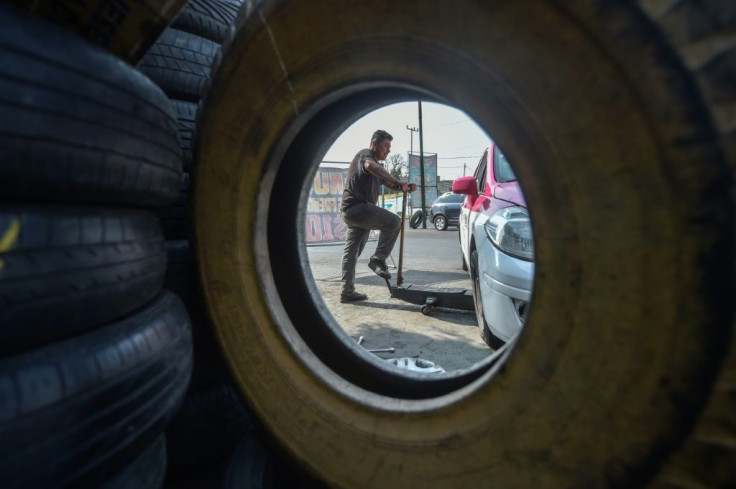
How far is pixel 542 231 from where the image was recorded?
569 millimetres

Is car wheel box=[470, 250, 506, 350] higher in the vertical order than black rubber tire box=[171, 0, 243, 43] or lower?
lower

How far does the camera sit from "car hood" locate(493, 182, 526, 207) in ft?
7.59

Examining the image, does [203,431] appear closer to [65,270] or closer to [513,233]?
[65,270]

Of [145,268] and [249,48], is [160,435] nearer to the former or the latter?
[145,268]

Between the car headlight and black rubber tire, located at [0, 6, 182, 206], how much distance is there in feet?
5.92

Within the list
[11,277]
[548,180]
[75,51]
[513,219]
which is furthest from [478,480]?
[513,219]

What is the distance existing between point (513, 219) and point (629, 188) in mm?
1738

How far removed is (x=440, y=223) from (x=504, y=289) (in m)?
13.4

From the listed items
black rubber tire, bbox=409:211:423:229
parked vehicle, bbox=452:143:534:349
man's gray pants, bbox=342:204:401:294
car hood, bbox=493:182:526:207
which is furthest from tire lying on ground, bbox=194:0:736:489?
black rubber tire, bbox=409:211:423:229

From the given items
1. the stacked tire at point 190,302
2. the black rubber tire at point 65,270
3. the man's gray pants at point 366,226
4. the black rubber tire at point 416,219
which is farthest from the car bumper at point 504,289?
the black rubber tire at point 416,219

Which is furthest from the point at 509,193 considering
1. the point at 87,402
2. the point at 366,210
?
the point at 87,402

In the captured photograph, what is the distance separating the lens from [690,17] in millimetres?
467

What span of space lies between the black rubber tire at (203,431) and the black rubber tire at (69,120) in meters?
0.64

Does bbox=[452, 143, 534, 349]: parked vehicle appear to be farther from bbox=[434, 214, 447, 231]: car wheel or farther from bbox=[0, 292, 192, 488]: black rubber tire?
bbox=[434, 214, 447, 231]: car wheel
